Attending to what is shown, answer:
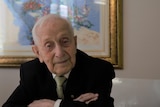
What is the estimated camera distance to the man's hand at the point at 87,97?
1014 millimetres

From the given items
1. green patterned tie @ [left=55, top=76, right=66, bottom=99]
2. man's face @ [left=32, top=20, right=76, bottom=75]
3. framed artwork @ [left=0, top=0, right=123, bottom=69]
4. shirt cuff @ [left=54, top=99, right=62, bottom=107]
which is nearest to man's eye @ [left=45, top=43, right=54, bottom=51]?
man's face @ [left=32, top=20, right=76, bottom=75]

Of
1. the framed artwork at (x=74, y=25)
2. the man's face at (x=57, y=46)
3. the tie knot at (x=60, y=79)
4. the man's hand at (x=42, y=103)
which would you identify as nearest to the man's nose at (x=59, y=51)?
the man's face at (x=57, y=46)

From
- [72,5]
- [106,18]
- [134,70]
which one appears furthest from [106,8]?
[134,70]

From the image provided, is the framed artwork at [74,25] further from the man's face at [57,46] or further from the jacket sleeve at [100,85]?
the man's face at [57,46]

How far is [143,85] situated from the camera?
1717mm

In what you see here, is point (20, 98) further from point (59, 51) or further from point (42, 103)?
point (59, 51)

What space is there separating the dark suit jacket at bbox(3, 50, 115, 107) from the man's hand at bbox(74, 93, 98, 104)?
0.04 ft

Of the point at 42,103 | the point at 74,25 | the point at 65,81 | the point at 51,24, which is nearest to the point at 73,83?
the point at 65,81

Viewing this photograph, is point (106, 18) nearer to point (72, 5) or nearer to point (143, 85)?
point (72, 5)

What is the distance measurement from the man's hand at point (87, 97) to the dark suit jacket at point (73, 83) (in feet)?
0.04

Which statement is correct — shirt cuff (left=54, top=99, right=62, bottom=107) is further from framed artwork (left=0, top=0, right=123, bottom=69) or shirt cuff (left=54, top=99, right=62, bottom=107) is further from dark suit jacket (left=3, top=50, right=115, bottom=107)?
framed artwork (left=0, top=0, right=123, bottom=69)

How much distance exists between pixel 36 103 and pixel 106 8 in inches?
57.5

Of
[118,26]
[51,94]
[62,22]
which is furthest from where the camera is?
[118,26]

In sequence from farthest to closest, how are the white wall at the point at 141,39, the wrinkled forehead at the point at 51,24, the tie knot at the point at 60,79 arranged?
the white wall at the point at 141,39 → the tie knot at the point at 60,79 → the wrinkled forehead at the point at 51,24
